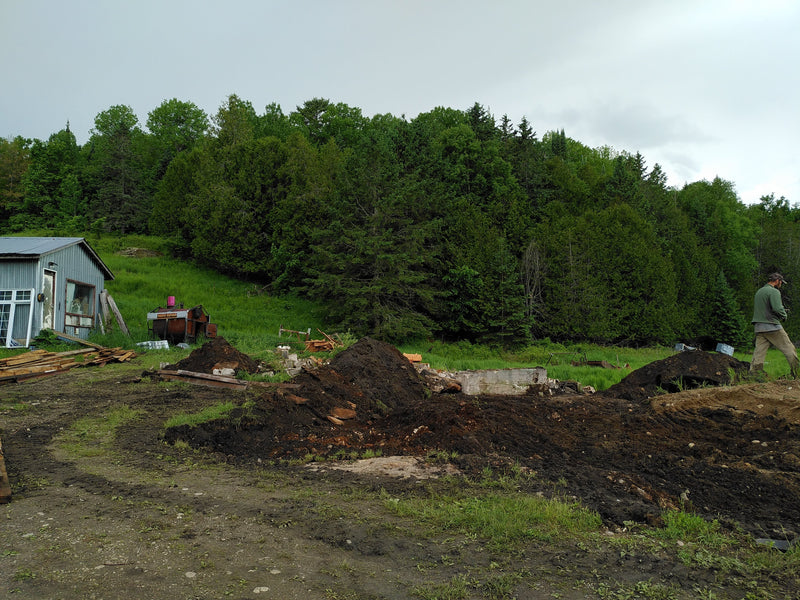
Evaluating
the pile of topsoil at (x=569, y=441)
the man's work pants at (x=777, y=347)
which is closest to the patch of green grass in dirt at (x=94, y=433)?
the pile of topsoil at (x=569, y=441)

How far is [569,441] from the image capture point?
328 inches

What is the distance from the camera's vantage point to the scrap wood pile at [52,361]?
1429 centimetres

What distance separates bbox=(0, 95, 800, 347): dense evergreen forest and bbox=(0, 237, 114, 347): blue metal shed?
12.0 metres

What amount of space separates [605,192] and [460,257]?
19531 mm

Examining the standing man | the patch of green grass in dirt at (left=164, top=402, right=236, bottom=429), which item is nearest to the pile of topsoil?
the patch of green grass in dirt at (left=164, top=402, right=236, bottom=429)

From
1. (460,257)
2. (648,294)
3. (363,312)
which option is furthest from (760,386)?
(648,294)

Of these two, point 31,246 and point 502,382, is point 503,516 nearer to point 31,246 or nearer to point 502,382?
point 502,382

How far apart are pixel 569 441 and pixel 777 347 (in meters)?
A: 6.10

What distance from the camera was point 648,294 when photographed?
1489 inches

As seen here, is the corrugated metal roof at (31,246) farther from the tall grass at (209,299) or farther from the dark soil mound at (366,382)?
the dark soil mound at (366,382)

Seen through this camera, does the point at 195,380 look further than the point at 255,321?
No

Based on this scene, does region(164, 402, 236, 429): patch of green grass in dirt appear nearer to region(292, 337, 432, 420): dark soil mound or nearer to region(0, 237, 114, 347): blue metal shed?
region(292, 337, 432, 420): dark soil mound

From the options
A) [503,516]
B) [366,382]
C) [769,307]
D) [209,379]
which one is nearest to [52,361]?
[209,379]

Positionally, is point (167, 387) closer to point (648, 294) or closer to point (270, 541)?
point (270, 541)
